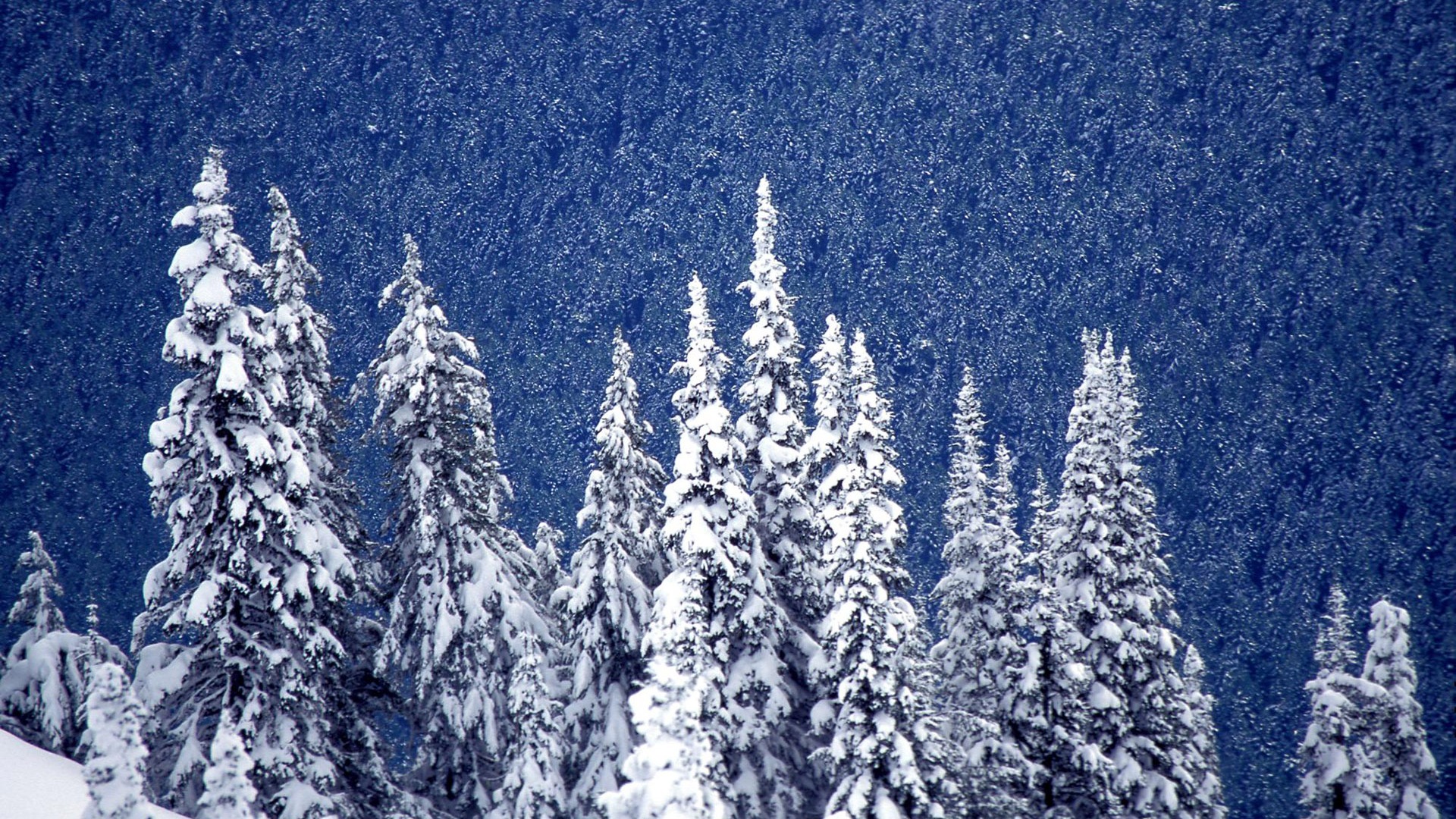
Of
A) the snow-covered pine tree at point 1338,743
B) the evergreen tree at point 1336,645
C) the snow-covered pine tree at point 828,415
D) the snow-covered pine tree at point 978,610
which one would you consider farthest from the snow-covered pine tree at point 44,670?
the evergreen tree at point 1336,645

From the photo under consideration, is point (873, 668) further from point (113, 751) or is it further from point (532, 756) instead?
point (113, 751)

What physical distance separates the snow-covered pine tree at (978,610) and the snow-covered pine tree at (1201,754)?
507cm

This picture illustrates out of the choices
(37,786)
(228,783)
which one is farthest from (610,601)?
(37,786)

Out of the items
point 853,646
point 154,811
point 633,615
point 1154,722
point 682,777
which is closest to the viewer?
point 682,777

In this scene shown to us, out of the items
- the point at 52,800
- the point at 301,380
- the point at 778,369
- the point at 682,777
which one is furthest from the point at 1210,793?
the point at 52,800

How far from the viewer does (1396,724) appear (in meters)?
33.2

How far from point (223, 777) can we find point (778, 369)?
1162 centimetres

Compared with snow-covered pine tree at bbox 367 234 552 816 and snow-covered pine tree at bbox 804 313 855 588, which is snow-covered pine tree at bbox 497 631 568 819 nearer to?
snow-covered pine tree at bbox 367 234 552 816

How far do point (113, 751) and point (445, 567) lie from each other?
30.6ft

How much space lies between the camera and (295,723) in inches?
829

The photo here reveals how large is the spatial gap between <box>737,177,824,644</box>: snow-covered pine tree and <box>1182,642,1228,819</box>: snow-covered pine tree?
1084cm

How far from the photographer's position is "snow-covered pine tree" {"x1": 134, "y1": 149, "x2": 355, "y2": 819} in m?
19.7

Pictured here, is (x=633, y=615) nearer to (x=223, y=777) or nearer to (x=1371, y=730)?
(x=223, y=777)

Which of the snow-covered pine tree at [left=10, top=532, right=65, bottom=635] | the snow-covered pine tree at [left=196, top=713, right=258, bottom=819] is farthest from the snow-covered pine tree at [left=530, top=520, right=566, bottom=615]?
the snow-covered pine tree at [left=196, top=713, right=258, bottom=819]
